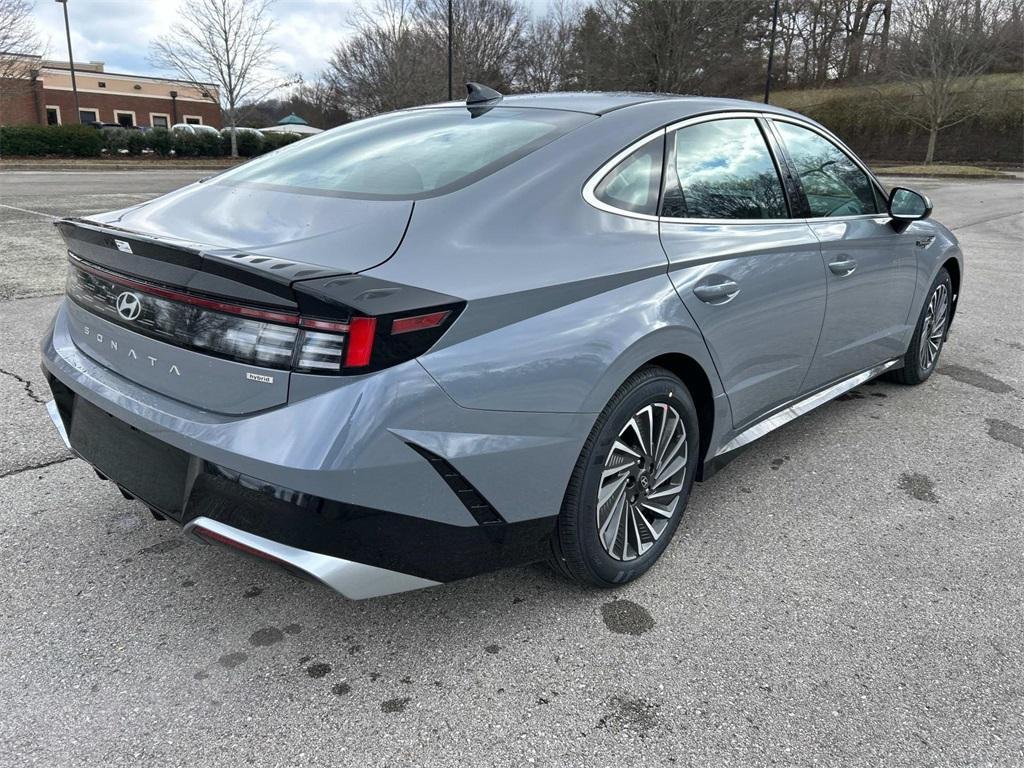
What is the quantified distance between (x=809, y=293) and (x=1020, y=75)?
2035 inches

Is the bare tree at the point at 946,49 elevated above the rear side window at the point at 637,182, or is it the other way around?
the bare tree at the point at 946,49

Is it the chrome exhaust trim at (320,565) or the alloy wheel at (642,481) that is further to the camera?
the alloy wheel at (642,481)

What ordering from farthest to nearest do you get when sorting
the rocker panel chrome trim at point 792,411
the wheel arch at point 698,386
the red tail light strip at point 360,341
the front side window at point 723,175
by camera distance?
the rocker panel chrome trim at point 792,411, the front side window at point 723,175, the wheel arch at point 698,386, the red tail light strip at point 360,341

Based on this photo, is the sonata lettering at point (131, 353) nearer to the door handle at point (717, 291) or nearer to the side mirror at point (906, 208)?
the door handle at point (717, 291)

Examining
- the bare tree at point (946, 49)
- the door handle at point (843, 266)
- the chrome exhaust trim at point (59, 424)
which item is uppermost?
the bare tree at point (946, 49)

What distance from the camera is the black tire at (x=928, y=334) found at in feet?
14.8

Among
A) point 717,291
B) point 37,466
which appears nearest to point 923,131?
point 717,291

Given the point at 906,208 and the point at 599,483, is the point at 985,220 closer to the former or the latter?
the point at 906,208

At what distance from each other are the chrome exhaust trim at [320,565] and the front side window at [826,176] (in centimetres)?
249

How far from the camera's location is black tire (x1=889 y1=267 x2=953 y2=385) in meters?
4.50

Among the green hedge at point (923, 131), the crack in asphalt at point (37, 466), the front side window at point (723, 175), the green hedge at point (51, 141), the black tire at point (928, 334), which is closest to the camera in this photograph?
the front side window at point (723, 175)

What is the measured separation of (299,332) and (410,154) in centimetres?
106

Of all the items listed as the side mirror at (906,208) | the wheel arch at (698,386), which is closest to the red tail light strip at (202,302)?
the wheel arch at (698,386)

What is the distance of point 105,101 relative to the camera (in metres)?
57.8
